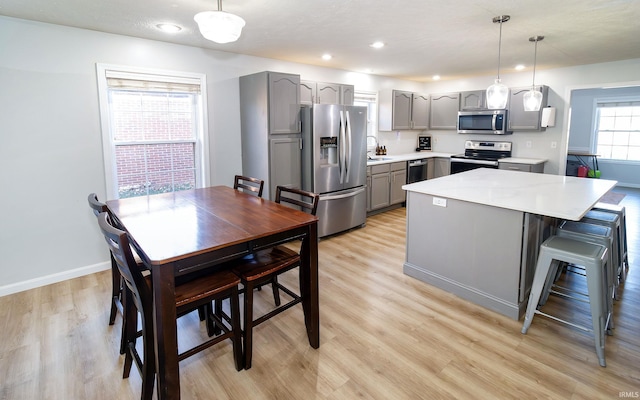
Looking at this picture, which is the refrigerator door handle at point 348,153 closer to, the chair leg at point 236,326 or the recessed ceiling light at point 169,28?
the recessed ceiling light at point 169,28

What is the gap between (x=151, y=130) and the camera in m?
3.65

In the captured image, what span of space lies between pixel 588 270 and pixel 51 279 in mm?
4380

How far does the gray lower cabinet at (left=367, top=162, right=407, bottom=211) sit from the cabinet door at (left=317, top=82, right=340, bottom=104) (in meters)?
1.15

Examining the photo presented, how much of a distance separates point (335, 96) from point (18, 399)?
4.46 metres

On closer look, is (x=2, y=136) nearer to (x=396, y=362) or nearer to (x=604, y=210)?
(x=396, y=362)

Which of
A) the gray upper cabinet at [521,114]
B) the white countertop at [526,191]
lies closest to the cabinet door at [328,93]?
the white countertop at [526,191]

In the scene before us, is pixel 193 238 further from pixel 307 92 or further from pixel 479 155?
pixel 479 155

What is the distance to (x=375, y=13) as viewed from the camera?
273 centimetres

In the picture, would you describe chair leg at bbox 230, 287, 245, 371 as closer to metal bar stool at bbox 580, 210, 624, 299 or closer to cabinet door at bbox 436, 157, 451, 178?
metal bar stool at bbox 580, 210, 624, 299

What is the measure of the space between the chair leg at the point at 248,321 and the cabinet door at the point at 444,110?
556cm

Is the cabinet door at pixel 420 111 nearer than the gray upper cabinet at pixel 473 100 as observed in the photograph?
No

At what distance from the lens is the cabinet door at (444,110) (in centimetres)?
623

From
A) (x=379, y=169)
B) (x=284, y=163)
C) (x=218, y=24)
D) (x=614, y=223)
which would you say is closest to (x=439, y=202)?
(x=614, y=223)

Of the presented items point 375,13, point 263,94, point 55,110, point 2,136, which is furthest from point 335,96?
point 2,136
